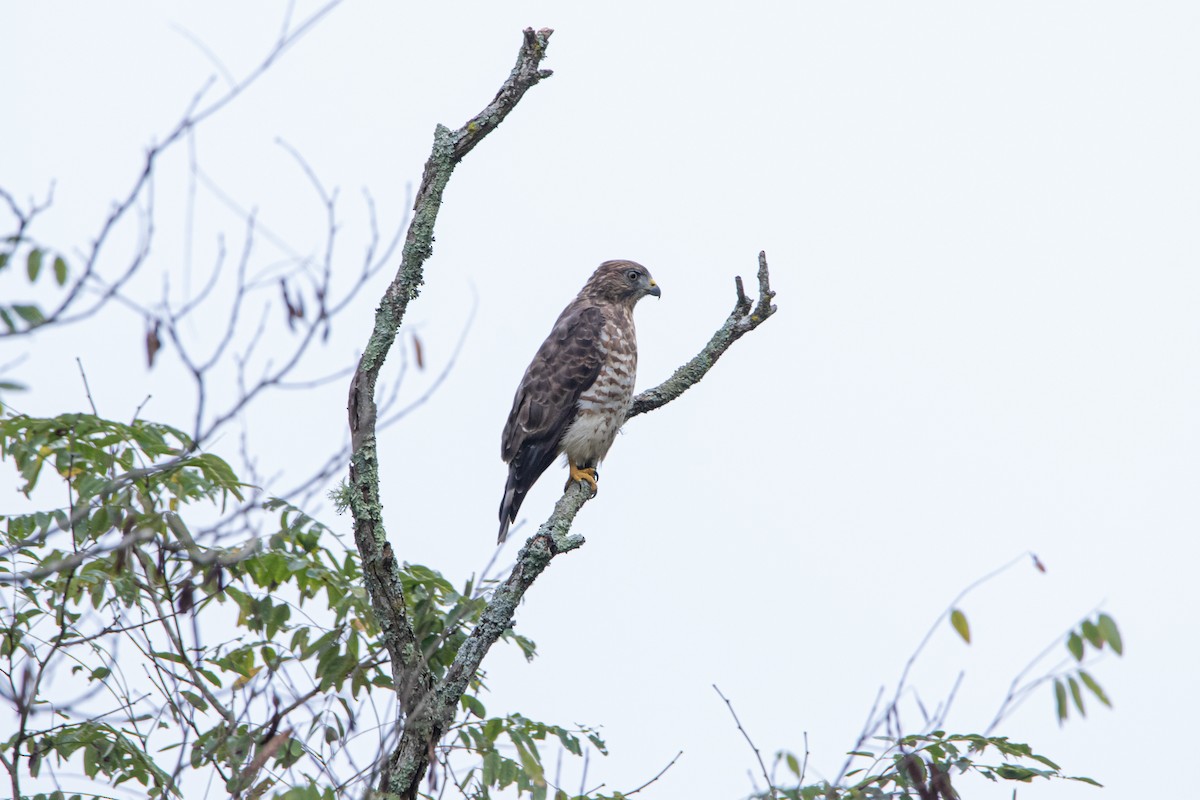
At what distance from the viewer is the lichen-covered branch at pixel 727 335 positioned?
5562 mm

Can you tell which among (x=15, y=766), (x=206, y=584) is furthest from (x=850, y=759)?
(x=15, y=766)

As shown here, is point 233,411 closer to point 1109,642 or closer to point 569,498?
point 1109,642

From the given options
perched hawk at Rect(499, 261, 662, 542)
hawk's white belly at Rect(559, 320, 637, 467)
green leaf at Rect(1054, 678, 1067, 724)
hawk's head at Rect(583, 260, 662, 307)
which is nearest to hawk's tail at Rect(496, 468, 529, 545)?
perched hawk at Rect(499, 261, 662, 542)

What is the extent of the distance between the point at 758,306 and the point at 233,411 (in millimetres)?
3420

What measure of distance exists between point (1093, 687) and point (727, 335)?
3329 millimetres

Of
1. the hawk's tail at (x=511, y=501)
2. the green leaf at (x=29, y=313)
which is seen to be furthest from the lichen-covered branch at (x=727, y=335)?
the green leaf at (x=29, y=313)

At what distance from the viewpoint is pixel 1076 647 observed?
2.64 metres

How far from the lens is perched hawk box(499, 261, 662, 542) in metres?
6.62

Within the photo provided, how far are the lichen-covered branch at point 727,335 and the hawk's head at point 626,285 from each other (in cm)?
152

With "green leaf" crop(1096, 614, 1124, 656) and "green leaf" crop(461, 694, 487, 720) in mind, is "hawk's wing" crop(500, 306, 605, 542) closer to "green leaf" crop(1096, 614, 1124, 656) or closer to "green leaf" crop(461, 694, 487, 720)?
"green leaf" crop(461, 694, 487, 720)

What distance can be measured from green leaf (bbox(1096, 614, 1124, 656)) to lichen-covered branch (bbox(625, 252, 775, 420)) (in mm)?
3058

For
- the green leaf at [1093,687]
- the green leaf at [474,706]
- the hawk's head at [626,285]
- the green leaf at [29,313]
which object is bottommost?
the green leaf at [1093,687]

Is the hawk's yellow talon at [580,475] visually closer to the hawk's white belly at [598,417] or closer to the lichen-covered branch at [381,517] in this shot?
the hawk's white belly at [598,417]

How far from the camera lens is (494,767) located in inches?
135
